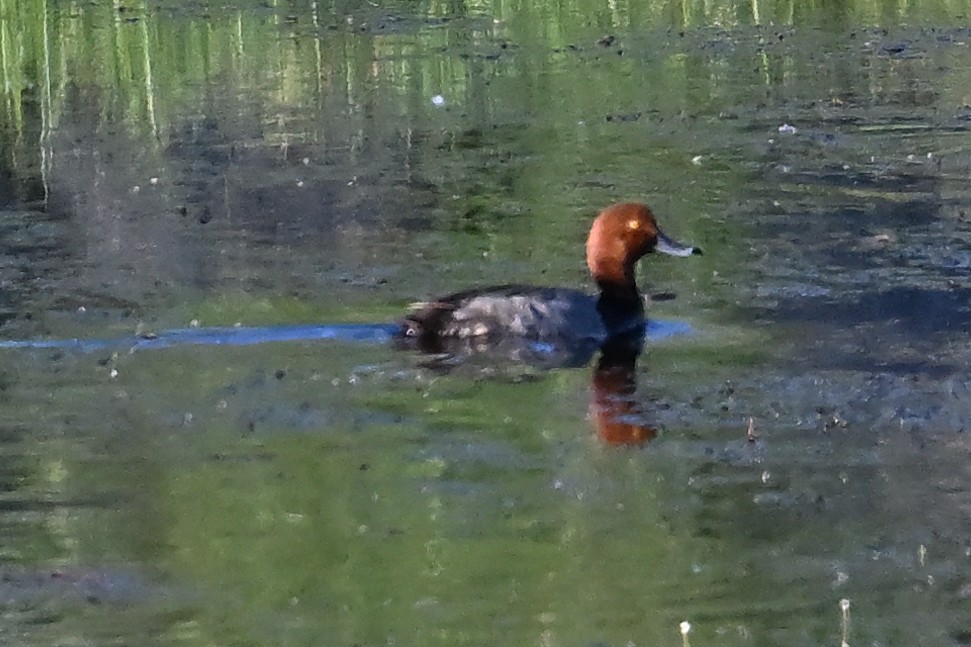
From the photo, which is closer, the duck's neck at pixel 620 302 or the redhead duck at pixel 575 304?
the redhead duck at pixel 575 304

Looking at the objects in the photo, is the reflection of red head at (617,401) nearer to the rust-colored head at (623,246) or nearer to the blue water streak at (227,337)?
the rust-colored head at (623,246)

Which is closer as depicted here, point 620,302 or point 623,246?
point 620,302

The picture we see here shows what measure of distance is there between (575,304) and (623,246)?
802mm

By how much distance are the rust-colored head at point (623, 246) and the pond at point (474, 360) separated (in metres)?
0.28

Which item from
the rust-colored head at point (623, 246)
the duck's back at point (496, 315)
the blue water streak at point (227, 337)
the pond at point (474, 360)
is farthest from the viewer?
the rust-colored head at point (623, 246)

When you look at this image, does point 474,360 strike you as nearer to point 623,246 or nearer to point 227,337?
point 227,337

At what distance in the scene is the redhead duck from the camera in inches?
403

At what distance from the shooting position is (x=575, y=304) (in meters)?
10.6

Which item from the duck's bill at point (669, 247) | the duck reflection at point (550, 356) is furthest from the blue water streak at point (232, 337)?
the duck's bill at point (669, 247)

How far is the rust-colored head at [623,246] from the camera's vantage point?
11.2m

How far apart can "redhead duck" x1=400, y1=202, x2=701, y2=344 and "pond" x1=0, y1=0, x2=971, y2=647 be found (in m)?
0.24

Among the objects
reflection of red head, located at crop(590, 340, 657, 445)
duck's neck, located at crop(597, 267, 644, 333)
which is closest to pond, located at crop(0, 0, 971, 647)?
reflection of red head, located at crop(590, 340, 657, 445)

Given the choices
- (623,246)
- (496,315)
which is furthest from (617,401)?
(623,246)

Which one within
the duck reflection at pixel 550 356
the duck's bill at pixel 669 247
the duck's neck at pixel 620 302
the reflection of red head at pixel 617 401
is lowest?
the reflection of red head at pixel 617 401
